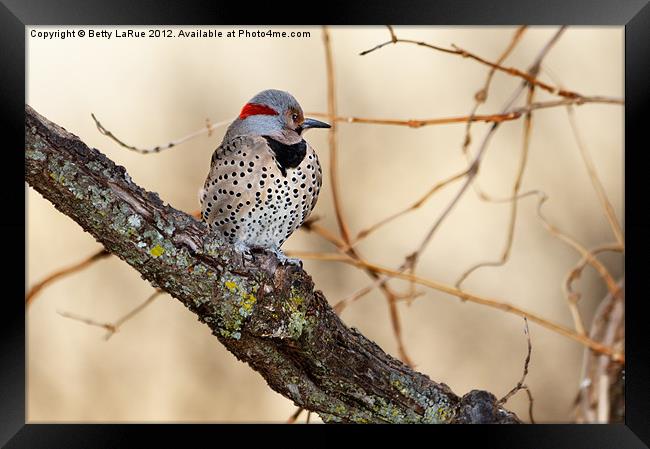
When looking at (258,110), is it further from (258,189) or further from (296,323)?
(296,323)

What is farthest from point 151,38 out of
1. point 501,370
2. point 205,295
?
point 501,370

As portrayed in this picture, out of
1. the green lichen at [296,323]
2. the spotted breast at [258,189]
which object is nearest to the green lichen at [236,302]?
the green lichen at [296,323]

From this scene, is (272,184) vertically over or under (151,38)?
under

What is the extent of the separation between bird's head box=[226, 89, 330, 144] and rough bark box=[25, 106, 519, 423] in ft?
1.53

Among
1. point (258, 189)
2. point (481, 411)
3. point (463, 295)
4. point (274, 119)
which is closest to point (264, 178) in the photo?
point (258, 189)

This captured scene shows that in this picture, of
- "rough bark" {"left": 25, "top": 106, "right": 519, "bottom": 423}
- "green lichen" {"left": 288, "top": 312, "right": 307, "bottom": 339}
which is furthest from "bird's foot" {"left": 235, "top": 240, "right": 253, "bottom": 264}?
"green lichen" {"left": 288, "top": 312, "right": 307, "bottom": 339}

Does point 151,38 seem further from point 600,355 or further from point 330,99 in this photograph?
point 600,355

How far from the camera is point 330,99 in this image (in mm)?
3119

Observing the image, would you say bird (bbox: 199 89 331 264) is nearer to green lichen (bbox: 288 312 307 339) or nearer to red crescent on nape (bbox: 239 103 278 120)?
red crescent on nape (bbox: 239 103 278 120)

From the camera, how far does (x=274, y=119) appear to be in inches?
110

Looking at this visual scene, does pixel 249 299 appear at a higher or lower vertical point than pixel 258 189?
lower
